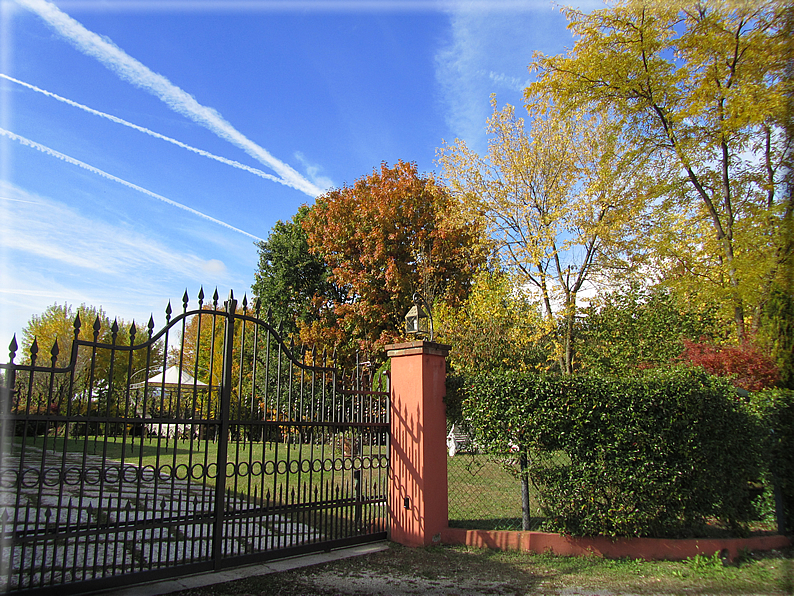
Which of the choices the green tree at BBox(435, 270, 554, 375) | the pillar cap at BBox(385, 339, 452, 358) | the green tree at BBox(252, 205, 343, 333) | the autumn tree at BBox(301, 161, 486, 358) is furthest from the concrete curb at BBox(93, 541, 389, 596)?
the green tree at BBox(252, 205, 343, 333)

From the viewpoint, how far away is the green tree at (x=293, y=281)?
22.3 meters

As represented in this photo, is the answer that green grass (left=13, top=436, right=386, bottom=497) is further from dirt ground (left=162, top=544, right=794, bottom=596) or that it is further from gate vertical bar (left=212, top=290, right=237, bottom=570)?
dirt ground (left=162, top=544, right=794, bottom=596)

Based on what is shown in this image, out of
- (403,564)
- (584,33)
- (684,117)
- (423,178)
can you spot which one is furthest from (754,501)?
(423,178)

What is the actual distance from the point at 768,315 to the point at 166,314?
8.87m

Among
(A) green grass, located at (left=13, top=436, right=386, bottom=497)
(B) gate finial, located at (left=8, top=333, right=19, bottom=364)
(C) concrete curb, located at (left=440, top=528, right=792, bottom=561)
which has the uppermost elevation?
(B) gate finial, located at (left=8, top=333, right=19, bottom=364)

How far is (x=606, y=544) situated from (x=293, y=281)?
18.6 metres

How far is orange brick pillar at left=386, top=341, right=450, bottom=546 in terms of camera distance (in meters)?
6.02

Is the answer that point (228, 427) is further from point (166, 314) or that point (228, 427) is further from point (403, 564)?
point (403, 564)

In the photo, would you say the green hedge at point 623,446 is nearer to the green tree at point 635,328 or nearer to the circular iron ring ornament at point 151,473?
the circular iron ring ornament at point 151,473

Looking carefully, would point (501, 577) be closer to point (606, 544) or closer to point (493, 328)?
point (606, 544)

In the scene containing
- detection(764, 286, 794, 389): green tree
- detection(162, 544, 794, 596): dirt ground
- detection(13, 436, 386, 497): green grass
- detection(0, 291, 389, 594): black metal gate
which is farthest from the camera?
detection(764, 286, 794, 389): green tree

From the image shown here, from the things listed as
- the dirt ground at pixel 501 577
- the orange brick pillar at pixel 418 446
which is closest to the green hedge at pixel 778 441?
the dirt ground at pixel 501 577

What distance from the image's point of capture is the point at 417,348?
6215 mm

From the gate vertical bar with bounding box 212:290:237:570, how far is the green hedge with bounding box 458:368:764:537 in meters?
2.92
